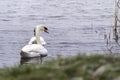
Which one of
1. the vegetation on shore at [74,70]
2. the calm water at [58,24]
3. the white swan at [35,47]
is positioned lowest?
the white swan at [35,47]

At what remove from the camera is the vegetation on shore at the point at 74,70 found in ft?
16.3

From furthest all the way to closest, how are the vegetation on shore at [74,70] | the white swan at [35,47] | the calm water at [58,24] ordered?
the white swan at [35,47], the calm water at [58,24], the vegetation on shore at [74,70]

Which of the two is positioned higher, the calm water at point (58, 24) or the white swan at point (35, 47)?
the calm water at point (58, 24)

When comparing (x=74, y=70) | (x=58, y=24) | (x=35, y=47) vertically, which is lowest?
(x=35, y=47)

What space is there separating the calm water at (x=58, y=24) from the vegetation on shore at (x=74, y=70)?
9696 mm

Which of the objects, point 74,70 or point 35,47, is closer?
point 74,70

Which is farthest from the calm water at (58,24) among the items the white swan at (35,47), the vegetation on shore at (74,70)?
the vegetation on shore at (74,70)

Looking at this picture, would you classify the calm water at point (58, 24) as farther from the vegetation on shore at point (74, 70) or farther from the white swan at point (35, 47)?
the vegetation on shore at point (74, 70)

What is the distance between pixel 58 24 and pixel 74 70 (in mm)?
18764

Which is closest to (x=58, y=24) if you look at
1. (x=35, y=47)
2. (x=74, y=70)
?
(x=35, y=47)

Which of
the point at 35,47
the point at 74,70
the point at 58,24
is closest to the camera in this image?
the point at 74,70

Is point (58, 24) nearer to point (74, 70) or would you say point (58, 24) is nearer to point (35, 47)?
point (35, 47)

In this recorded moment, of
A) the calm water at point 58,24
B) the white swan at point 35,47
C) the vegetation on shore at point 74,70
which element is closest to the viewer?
the vegetation on shore at point 74,70

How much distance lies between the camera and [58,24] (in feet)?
78.5
